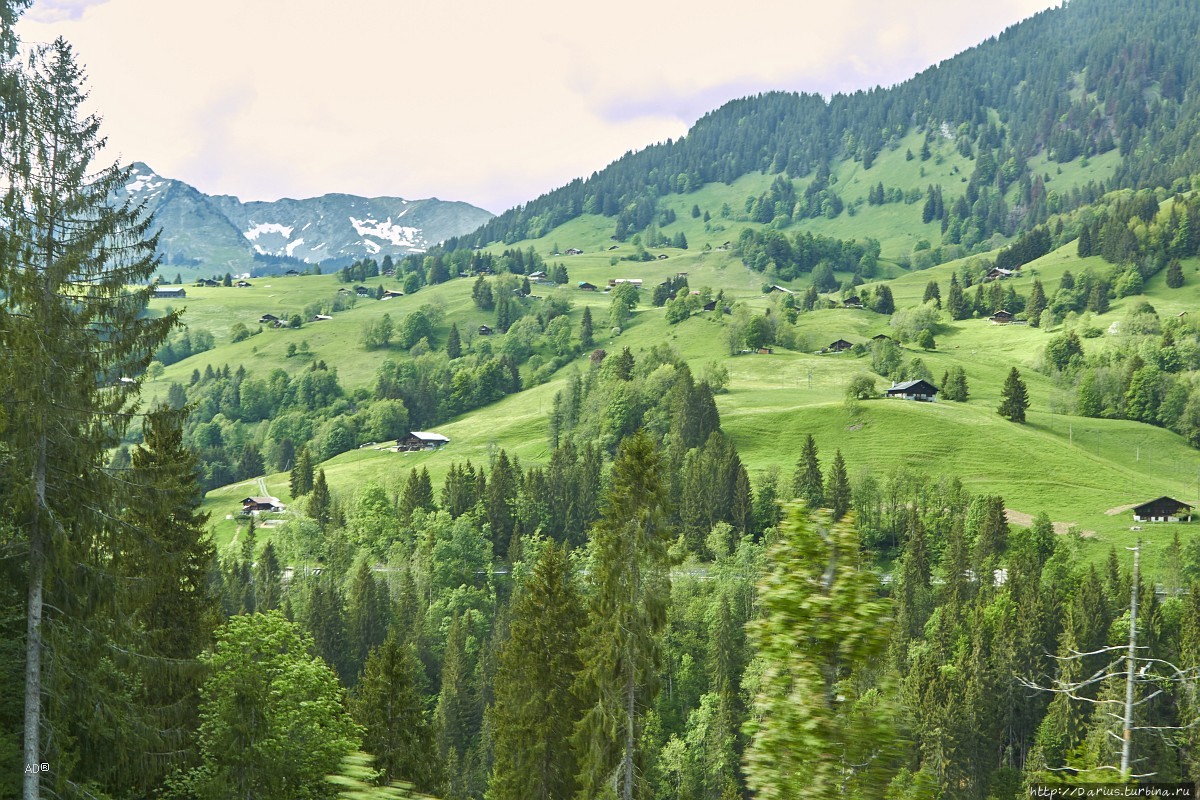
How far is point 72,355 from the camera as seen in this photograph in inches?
842

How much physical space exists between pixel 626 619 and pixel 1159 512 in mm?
107971

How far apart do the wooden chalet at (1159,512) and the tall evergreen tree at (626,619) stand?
103480mm

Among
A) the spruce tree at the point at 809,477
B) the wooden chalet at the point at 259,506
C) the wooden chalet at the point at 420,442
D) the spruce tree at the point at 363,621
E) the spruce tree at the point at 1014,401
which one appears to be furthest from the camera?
the wooden chalet at the point at 420,442

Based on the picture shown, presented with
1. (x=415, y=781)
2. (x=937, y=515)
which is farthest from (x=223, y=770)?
(x=937, y=515)

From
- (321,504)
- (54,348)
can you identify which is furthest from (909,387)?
(54,348)

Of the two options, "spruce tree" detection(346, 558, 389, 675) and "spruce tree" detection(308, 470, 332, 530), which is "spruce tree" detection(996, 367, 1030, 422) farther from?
"spruce tree" detection(308, 470, 332, 530)

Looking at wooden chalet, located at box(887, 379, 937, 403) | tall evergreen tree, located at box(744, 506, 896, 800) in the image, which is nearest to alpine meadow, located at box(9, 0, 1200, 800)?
tall evergreen tree, located at box(744, 506, 896, 800)

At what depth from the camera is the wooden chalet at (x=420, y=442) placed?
195250mm

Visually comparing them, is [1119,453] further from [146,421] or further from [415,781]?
[146,421]

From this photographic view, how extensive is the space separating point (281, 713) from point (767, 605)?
68.4 ft

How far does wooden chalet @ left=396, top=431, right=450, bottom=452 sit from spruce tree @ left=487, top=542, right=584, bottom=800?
A: 151069 mm

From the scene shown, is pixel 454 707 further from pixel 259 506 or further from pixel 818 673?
pixel 259 506

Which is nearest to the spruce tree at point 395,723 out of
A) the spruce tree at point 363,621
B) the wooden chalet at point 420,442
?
the spruce tree at point 363,621

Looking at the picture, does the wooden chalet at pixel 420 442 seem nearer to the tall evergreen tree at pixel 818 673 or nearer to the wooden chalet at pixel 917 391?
the wooden chalet at pixel 917 391
